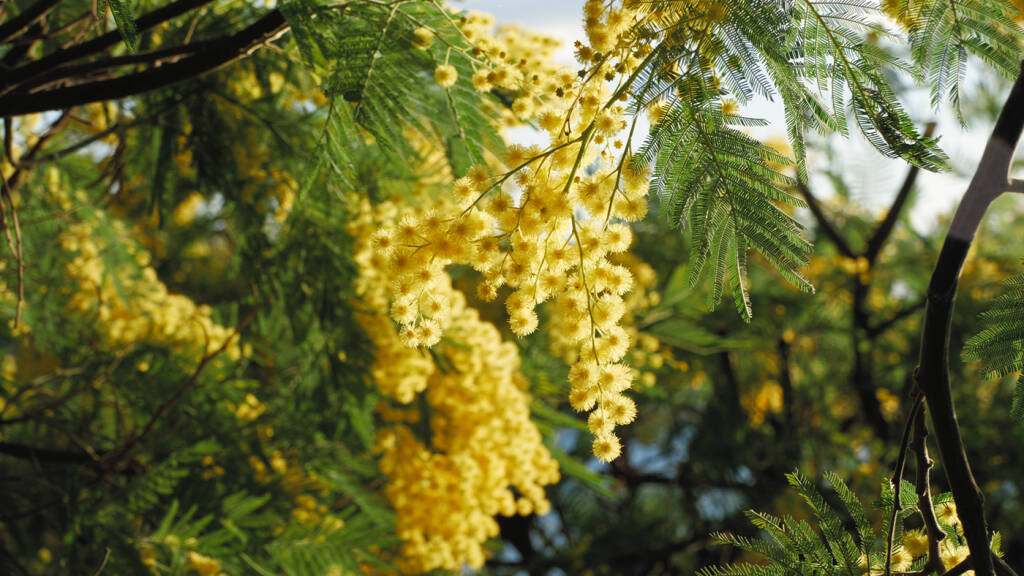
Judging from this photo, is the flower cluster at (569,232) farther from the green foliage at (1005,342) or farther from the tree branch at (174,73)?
the green foliage at (1005,342)

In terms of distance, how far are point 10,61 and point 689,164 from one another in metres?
1.74

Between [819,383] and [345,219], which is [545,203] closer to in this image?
[345,219]

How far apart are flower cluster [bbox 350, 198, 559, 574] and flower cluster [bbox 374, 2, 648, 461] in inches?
52.9

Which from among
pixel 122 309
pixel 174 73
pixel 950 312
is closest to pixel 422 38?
pixel 174 73

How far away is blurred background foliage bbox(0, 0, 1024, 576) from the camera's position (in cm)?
232

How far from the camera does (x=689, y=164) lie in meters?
1.25

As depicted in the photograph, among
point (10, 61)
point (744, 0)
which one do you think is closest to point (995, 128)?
point (744, 0)

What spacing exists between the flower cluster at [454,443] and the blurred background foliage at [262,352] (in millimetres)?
73

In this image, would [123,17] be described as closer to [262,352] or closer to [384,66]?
[384,66]

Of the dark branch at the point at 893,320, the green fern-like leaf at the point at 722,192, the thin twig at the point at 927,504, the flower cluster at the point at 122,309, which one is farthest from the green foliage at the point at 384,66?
the dark branch at the point at 893,320

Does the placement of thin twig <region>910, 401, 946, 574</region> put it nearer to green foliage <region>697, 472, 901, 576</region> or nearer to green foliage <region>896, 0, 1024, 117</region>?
green foliage <region>697, 472, 901, 576</region>

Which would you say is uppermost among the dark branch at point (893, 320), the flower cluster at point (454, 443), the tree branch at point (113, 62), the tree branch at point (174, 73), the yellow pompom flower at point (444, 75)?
the tree branch at point (113, 62)

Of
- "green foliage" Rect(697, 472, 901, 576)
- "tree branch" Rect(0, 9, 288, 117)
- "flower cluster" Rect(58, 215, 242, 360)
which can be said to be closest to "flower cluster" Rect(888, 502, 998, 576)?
"green foliage" Rect(697, 472, 901, 576)

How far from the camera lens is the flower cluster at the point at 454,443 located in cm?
264
